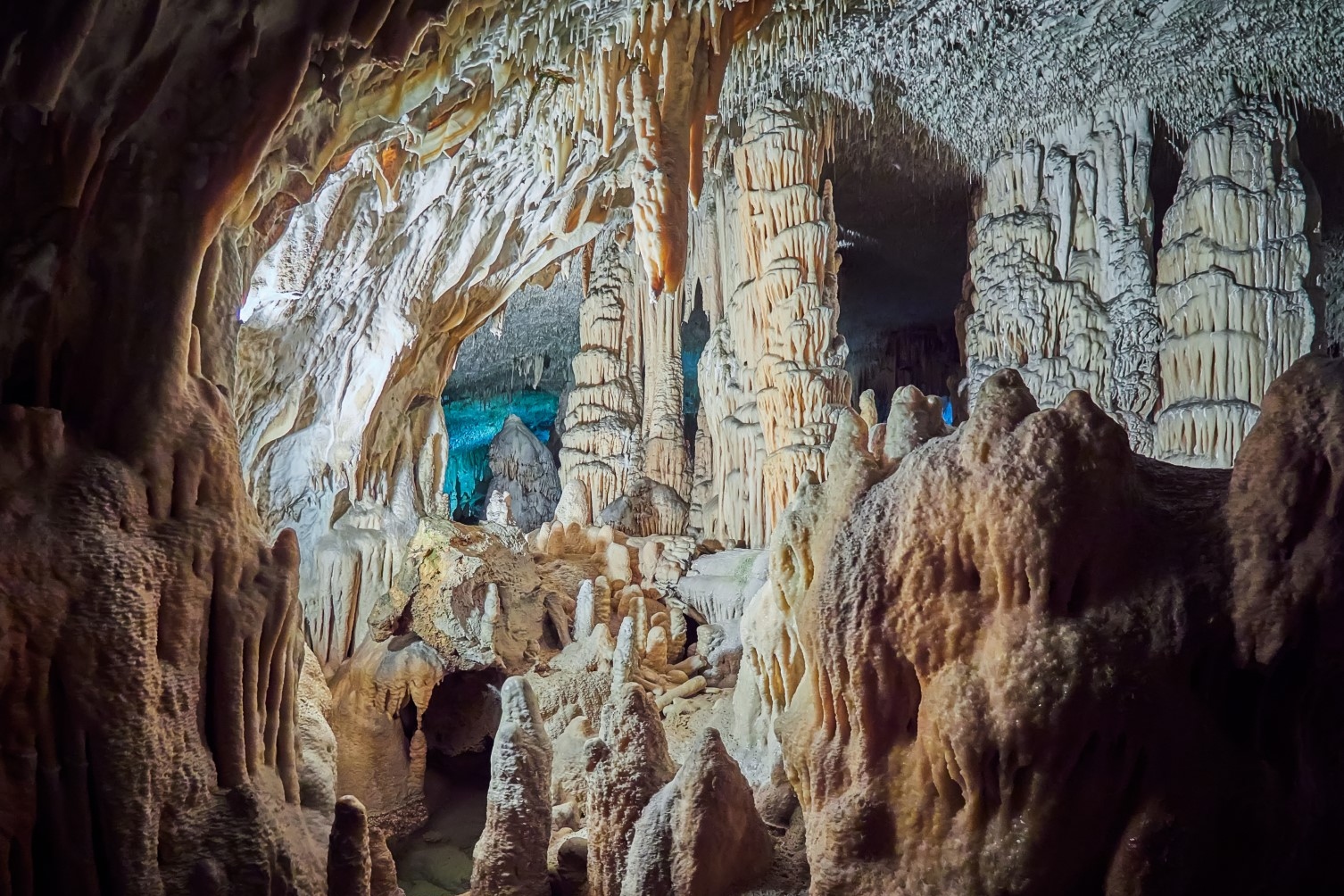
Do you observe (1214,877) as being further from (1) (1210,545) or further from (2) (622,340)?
(2) (622,340)

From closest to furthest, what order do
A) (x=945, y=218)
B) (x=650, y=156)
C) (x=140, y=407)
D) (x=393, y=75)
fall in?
(x=140, y=407)
(x=393, y=75)
(x=650, y=156)
(x=945, y=218)

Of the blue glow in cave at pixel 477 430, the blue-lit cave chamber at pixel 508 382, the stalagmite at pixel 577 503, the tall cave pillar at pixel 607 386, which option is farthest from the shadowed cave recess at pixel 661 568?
the blue glow in cave at pixel 477 430

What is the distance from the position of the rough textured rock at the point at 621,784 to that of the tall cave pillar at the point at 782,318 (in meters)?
4.45

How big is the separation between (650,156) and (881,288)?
26.7 ft

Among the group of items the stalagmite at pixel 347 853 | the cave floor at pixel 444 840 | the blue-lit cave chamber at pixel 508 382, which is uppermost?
the blue-lit cave chamber at pixel 508 382

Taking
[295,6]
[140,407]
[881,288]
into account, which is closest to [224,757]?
[140,407]

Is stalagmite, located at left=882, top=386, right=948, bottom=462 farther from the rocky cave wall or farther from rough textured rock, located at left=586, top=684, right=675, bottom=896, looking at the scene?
the rocky cave wall

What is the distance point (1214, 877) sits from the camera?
1990mm

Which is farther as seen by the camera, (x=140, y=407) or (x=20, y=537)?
(x=140, y=407)

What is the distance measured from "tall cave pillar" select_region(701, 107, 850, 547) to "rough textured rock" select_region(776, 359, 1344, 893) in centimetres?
538

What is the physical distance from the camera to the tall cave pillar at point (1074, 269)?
26.9ft

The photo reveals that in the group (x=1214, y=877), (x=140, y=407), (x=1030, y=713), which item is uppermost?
(x=140, y=407)

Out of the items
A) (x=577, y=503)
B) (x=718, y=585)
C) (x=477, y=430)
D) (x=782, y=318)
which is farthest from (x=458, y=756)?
(x=477, y=430)

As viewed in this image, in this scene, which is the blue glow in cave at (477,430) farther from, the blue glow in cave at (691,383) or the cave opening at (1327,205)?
the cave opening at (1327,205)
